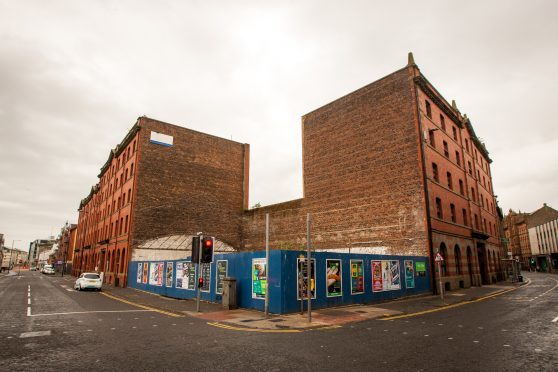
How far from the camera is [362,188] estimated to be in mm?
27484

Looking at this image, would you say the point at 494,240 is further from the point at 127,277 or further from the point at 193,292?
the point at 127,277

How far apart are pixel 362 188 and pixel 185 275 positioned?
15.2m

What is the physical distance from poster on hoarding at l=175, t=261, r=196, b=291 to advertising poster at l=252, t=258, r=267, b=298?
627 centimetres

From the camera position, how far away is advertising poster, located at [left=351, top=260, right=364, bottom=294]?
17.3 meters

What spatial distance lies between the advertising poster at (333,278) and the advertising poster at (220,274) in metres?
5.21

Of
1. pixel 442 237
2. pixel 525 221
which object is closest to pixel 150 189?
pixel 442 237

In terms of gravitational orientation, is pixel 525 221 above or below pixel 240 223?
above

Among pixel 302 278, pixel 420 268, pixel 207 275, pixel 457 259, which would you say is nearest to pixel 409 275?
pixel 420 268

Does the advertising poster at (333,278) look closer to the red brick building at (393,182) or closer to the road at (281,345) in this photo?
the road at (281,345)

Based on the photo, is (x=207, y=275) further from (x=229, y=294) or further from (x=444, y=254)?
(x=444, y=254)

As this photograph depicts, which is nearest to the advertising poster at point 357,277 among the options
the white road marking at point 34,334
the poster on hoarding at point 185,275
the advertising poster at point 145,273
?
the poster on hoarding at point 185,275

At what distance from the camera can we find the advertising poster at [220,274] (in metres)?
17.5

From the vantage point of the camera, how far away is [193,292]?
1986 centimetres

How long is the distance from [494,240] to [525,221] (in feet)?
235
